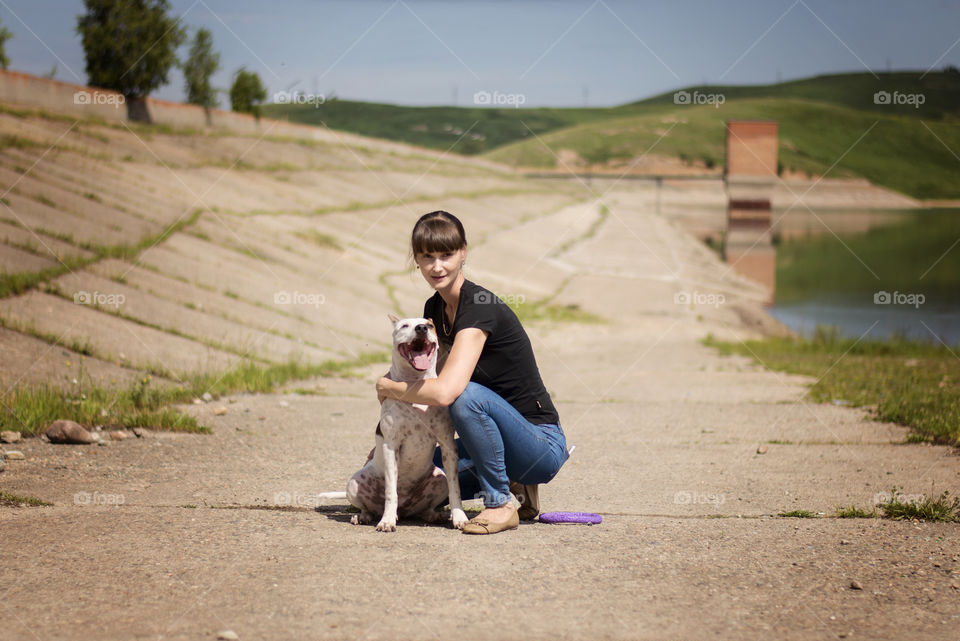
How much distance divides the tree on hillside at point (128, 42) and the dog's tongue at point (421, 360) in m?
29.7

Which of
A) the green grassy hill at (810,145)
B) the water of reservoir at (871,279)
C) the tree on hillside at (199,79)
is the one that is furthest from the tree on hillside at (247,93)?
the green grassy hill at (810,145)

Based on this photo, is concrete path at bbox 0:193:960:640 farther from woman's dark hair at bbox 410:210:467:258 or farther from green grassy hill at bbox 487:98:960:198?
green grassy hill at bbox 487:98:960:198

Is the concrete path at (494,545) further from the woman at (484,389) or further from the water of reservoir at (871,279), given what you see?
the water of reservoir at (871,279)

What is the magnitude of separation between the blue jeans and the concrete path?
0.30 metres

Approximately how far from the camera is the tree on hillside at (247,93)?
139 feet

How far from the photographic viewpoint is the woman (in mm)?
4184

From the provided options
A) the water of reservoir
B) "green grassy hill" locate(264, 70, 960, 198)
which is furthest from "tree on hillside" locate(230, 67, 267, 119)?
"green grassy hill" locate(264, 70, 960, 198)

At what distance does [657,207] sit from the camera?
69188 millimetres

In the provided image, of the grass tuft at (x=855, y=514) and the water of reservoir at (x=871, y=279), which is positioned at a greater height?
the water of reservoir at (x=871, y=279)

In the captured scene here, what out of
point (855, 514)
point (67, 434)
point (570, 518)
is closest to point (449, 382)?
point (570, 518)

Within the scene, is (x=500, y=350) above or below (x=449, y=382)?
above

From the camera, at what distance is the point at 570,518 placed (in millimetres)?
4605

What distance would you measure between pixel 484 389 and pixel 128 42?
32081mm

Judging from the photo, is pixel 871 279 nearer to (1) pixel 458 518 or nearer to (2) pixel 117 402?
(2) pixel 117 402
